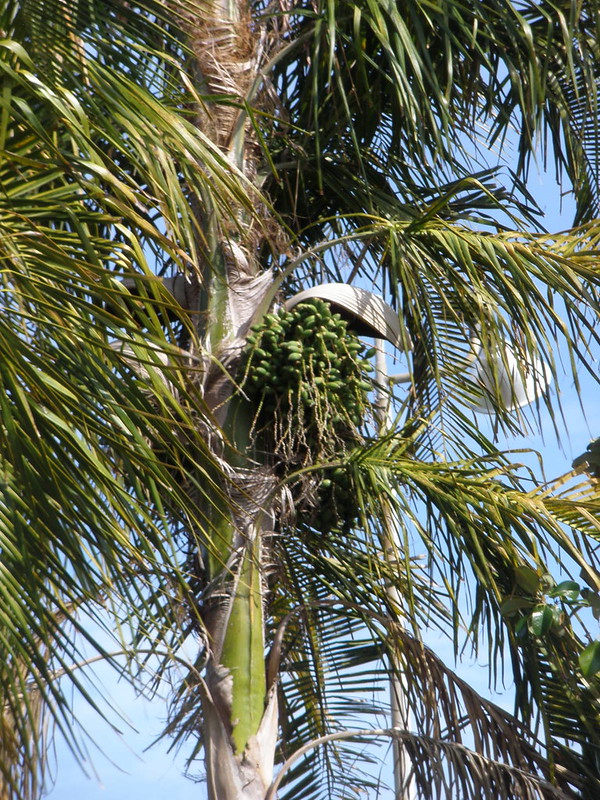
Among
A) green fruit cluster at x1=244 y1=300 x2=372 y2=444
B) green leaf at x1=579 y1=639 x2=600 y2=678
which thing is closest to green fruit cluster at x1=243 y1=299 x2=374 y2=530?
green fruit cluster at x1=244 y1=300 x2=372 y2=444

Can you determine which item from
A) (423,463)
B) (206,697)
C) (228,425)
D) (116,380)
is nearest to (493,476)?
(423,463)

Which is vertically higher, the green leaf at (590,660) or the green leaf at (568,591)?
the green leaf at (568,591)

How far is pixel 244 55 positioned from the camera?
13.4ft

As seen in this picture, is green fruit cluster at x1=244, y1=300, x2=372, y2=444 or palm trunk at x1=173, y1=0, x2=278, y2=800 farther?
green fruit cluster at x1=244, y1=300, x2=372, y2=444

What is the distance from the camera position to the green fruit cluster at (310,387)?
3.48 metres

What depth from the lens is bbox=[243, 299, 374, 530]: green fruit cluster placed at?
3.48m

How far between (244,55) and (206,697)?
8.04 ft

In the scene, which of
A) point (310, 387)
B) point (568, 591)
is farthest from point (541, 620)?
point (310, 387)

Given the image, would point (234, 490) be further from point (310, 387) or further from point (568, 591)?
point (568, 591)

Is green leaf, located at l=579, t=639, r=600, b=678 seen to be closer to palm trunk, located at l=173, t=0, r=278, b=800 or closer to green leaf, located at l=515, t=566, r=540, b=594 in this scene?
green leaf, located at l=515, t=566, r=540, b=594

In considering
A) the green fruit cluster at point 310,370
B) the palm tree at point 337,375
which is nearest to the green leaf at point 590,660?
the palm tree at point 337,375

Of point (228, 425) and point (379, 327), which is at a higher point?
point (379, 327)

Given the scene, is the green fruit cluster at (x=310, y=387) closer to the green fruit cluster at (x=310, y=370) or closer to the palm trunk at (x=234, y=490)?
the green fruit cluster at (x=310, y=370)

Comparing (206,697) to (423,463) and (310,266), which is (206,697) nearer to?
(423,463)
